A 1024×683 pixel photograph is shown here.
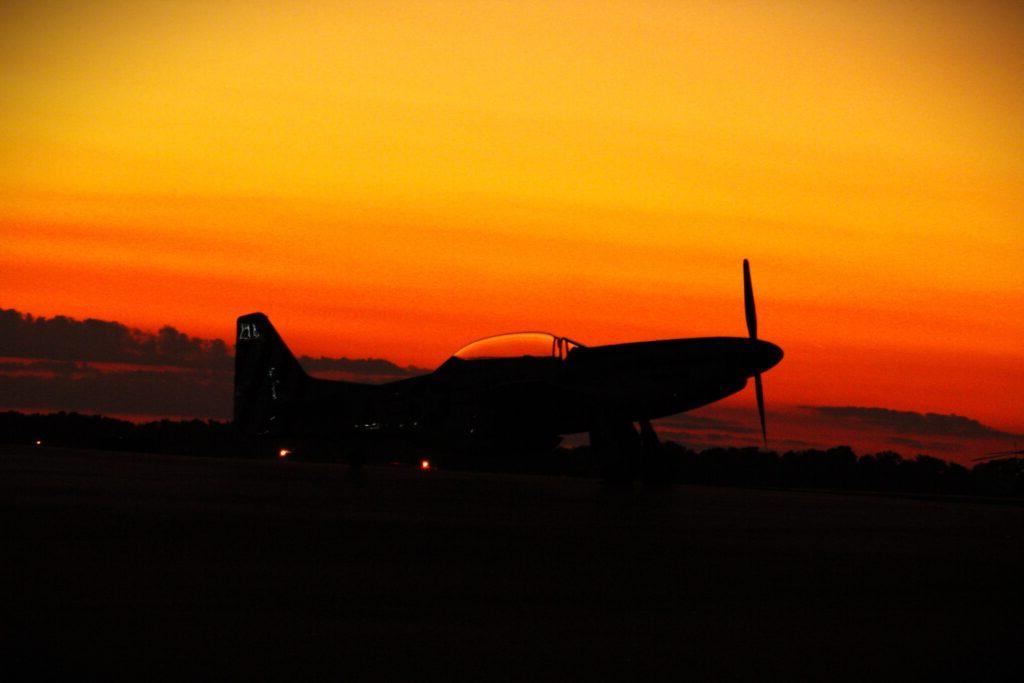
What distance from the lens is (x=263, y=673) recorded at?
170 inches

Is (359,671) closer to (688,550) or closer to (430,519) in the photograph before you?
(688,550)

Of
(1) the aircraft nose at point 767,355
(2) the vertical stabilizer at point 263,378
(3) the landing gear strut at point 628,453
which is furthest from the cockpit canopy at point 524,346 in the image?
(2) the vertical stabilizer at point 263,378

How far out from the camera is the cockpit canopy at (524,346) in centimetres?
2311

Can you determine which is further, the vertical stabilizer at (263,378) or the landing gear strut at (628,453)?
the vertical stabilizer at (263,378)

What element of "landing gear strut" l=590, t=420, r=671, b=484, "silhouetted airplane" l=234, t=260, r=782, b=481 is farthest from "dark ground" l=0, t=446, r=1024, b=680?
"silhouetted airplane" l=234, t=260, r=782, b=481

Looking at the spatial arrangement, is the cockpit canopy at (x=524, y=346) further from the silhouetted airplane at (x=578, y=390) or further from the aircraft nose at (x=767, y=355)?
the aircraft nose at (x=767, y=355)

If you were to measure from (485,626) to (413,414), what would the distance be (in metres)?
20.2

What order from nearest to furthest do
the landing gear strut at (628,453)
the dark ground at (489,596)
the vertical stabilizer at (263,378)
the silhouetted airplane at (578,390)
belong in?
1. the dark ground at (489,596)
2. the landing gear strut at (628,453)
3. the silhouetted airplane at (578,390)
4. the vertical stabilizer at (263,378)

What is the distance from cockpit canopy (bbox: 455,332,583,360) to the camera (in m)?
23.1

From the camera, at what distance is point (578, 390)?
22.5m

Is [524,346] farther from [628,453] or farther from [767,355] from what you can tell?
[767,355]

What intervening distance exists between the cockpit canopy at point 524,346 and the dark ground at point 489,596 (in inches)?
395

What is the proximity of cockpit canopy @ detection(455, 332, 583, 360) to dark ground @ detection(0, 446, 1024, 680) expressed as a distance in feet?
32.9

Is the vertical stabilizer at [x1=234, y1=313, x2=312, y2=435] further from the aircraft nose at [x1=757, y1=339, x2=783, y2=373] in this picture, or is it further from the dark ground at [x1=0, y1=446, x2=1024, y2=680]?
the dark ground at [x1=0, y1=446, x2=1024, y2=680]
